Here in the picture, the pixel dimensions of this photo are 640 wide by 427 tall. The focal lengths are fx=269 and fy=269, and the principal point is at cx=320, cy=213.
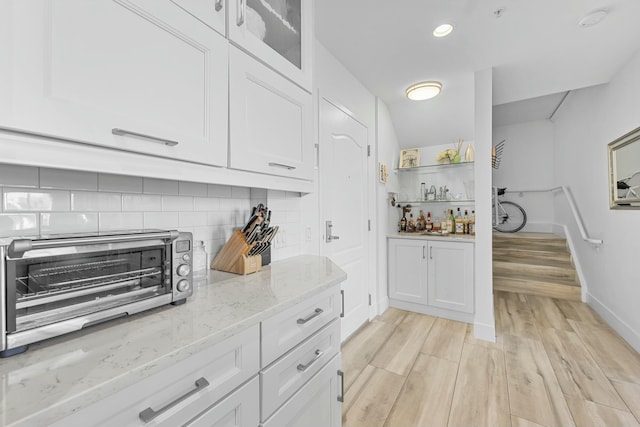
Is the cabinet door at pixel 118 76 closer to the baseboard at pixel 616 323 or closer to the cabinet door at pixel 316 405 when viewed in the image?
the cabinet door at pixel 316 405

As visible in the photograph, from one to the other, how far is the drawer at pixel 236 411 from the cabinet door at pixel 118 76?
2.43ft

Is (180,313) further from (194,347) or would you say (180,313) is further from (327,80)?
(327,80)

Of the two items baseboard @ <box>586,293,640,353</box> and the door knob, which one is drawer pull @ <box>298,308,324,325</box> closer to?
the door knob

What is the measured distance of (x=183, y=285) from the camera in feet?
2.86

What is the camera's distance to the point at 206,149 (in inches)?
38.2

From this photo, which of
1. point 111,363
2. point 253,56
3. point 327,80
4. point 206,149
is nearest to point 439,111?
point 327,80

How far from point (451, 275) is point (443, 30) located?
223 cm

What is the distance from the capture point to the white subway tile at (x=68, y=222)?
0.86 metres

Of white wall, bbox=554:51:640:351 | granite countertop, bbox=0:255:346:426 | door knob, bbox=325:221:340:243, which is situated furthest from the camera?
white wall, bbox=554:51:640:351

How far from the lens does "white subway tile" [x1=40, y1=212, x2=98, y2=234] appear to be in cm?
86

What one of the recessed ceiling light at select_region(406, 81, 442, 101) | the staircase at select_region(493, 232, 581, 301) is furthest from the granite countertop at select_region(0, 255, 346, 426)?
the staircase at select_region(493, 232, 581, 301)

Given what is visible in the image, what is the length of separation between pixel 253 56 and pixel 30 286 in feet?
3.51

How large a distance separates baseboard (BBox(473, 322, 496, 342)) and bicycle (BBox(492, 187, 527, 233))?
3143 millimetres

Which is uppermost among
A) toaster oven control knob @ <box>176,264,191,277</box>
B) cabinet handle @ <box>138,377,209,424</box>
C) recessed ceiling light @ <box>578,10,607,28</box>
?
recessed ceiling light @ <box>578,10,607,28</box>
